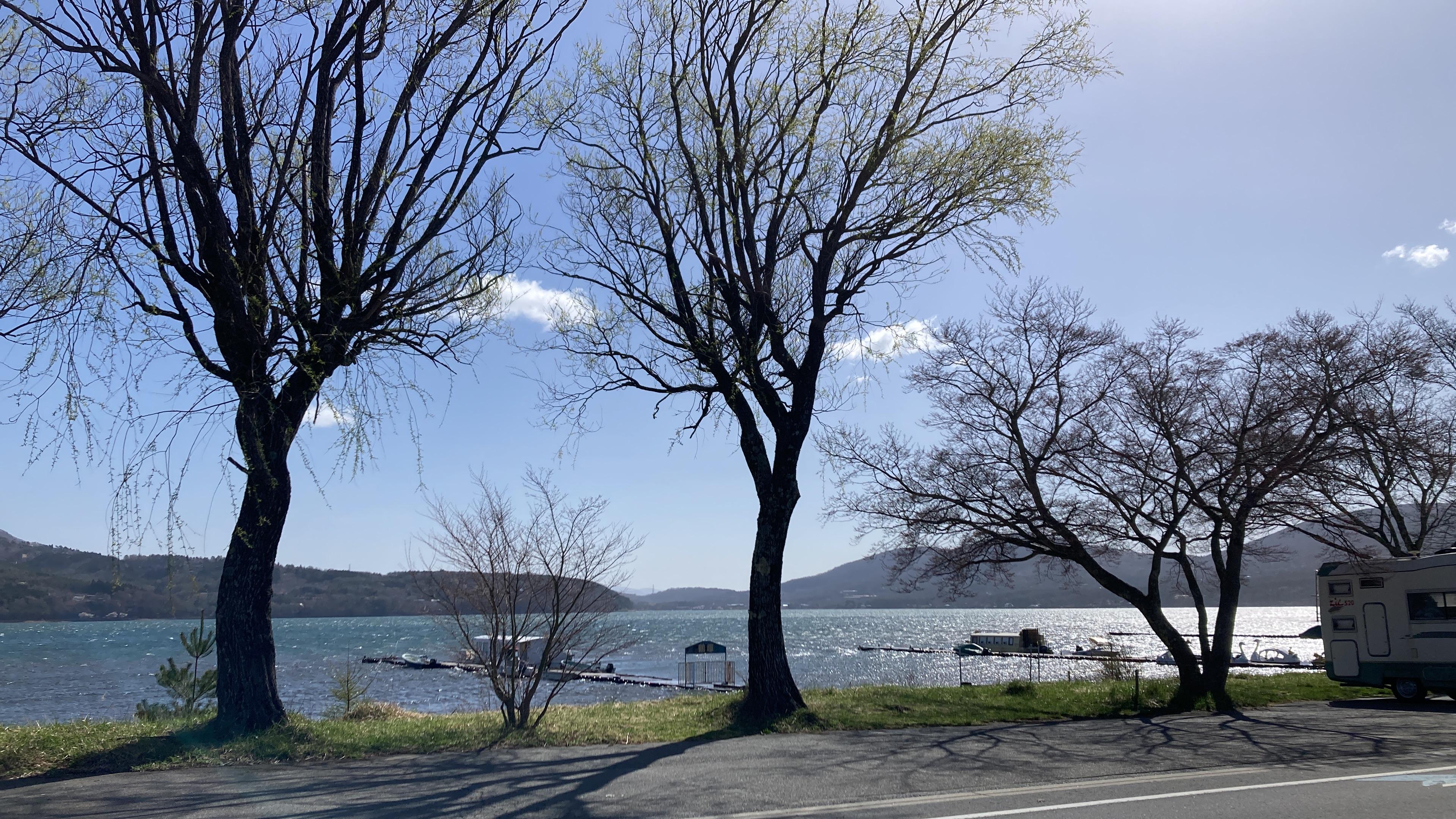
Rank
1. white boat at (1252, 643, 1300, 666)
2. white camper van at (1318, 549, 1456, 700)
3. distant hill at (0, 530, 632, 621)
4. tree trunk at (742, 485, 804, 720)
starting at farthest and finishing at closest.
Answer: white boat at (1252, 643, 1300, 666) → white camper van at (1318, 549, 1456, 700) → tree trunk at (742, 485, 804, 720) → distant hill at (0, 530, 632, 621)

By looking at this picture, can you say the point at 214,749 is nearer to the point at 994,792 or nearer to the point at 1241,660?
the point at 994,792

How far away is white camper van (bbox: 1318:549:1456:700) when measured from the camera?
1769 cm

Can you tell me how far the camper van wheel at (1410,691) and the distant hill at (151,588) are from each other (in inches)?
631

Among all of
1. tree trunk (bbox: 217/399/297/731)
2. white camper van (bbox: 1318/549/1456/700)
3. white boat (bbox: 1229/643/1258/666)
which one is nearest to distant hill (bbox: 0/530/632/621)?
tree trunk (bbox: 217/399/297/731)

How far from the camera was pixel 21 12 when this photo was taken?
25.9 ft

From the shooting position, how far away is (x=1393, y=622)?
61.0ft

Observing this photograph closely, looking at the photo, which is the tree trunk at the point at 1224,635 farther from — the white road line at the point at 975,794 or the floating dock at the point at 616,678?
the floating dock at the point at 616,678

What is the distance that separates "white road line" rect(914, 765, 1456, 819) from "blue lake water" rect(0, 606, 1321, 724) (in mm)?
7244

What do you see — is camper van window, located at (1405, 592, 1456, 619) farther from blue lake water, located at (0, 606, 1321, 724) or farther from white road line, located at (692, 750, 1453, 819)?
blue lake water, located at (0, 606, 1321, 724)

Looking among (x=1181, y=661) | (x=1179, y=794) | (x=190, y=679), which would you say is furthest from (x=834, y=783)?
(x=190, y=679)

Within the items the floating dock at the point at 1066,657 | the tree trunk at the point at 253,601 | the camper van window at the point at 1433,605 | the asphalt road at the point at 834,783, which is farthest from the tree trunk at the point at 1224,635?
the tree trunk at the point at 253,601

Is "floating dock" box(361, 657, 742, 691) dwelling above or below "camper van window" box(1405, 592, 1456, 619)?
below

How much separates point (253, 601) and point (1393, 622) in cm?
2125

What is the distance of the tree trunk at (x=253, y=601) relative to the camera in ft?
32.8
